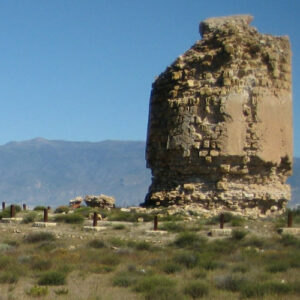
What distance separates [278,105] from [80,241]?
25.8ft

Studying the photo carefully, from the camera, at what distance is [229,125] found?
62.1 ft

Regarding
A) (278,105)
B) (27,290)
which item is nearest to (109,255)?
(27,290)

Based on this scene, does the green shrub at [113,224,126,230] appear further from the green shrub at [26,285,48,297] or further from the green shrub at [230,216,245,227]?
the green shrub at [26,285,48,297]

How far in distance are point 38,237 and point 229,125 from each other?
671cm

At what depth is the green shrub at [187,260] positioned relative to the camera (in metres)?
12.0

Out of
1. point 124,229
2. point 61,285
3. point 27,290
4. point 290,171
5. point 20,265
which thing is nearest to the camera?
point 27,290

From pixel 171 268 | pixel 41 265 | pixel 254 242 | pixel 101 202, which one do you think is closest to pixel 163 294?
pixel 171 268

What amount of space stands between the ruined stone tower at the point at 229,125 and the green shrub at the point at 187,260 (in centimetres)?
687

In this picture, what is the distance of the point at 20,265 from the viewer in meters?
11.7

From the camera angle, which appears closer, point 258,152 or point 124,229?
point 124,229

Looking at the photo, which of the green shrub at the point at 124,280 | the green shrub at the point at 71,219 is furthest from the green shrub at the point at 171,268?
the green shrub at the point at 71,219

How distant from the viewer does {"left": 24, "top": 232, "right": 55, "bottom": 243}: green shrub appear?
15.0 m

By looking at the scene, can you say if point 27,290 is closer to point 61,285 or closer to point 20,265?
point 61,285

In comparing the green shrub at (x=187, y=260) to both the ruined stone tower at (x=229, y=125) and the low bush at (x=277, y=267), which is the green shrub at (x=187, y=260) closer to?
the low bush at (x=277, y=267)
